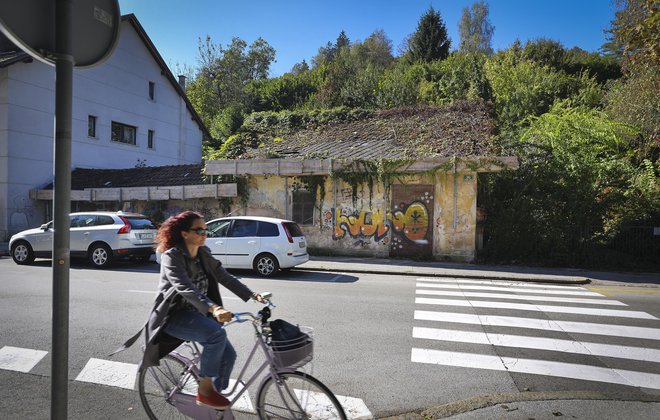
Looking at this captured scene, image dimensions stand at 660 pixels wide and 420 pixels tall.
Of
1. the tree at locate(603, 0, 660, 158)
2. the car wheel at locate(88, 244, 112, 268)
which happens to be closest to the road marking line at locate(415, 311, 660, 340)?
the tree at locate(603, 0, 660, 158)

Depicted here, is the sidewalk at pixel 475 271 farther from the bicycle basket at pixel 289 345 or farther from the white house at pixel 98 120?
the white house at pixel 98 120

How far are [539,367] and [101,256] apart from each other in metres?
12.6

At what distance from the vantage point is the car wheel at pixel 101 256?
13.1 metres

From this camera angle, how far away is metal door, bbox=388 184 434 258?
15602 millimetres

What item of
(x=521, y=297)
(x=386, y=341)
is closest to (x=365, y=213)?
(x=521, y=297)

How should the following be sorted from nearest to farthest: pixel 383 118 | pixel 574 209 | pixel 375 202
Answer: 1. pixel 574 209
2. pixel 375 202
3. pixel 383 118

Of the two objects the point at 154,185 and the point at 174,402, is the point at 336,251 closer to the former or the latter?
the point at 154,185

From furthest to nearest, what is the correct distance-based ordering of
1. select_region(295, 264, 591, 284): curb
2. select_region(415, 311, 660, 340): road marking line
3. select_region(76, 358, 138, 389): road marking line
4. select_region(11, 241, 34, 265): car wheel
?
select_region(11, 241, 34, 265): car wheel
select_region(295, 264, 591, 284): curb
select_region(415, 311, 660, 340): road marking line
select_region(76, 358, 138, 389): road marking line

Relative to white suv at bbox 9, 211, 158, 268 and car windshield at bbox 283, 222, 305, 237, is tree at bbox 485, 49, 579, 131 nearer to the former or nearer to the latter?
car windshield at bbox 283, 222, 305, 237

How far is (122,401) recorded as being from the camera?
13.3 feet

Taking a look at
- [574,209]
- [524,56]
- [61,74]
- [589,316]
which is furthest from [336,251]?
[524,56]

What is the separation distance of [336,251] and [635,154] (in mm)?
14789

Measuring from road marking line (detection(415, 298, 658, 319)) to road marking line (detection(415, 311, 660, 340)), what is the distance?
2.71 feet

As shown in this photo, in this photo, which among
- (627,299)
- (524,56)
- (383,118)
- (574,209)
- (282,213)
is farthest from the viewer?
(524,56)
